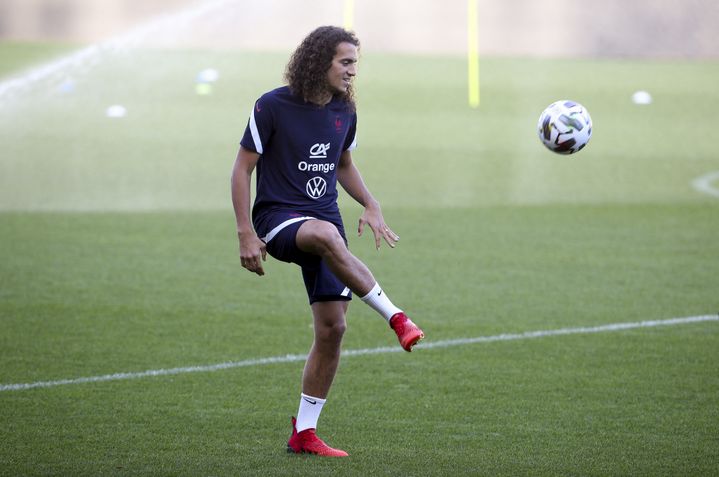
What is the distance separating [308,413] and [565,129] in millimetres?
2687

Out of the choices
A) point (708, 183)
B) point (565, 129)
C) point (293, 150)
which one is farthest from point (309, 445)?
point (708, 183)

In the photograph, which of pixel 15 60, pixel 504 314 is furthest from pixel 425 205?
pixel 15 60

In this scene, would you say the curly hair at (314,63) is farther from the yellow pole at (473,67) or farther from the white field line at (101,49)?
the yellow pole at (473,67)

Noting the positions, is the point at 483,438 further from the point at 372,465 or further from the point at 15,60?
the point at 15,60

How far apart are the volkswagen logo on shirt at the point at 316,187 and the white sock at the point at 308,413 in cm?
103

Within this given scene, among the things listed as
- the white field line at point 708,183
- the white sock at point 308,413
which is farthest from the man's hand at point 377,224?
the white field line at point 708,183

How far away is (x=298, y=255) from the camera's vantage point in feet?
19.4

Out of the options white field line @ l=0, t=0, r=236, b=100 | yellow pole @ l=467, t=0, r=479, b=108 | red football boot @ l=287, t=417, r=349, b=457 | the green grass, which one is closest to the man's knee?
red football boot @ l=287, t=417, r=349, b=457

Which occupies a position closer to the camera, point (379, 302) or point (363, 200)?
point (379, 302)

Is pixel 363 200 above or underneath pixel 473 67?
above

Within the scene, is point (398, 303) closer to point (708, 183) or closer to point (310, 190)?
point (310, 190)

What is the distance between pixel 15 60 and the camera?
2964 centimetres

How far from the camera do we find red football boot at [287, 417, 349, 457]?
604cm

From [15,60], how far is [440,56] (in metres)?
12.5
